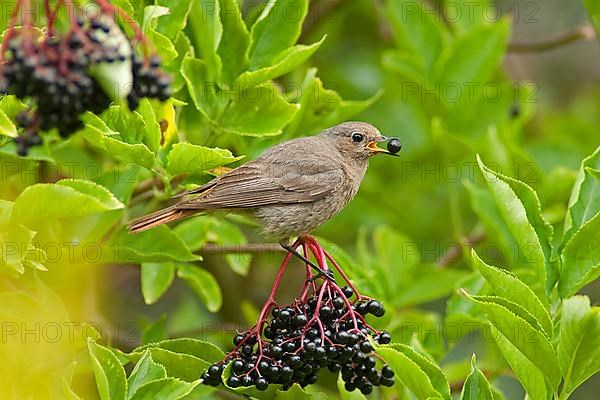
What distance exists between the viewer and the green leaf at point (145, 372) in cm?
334

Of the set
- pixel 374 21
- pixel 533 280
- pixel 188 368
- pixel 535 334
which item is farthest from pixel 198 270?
pixel 374 21

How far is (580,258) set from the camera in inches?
141

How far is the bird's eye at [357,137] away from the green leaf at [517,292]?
5.51ft

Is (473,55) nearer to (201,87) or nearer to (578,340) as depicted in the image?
(201,87)

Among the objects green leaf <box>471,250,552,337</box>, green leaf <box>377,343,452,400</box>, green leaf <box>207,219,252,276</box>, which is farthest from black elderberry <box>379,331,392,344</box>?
green leaf <box>207,219,252,276</box>

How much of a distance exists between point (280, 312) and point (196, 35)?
4.68ft

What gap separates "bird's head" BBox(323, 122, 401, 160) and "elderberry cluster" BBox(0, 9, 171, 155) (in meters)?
2.34

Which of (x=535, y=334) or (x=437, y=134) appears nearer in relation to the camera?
(x=535, y=334)

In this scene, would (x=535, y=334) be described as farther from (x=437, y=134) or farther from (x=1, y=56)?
(x=437, y=134)

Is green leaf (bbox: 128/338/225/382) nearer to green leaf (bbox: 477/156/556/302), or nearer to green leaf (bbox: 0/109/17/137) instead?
green leaf (bbox: 0/109/17/137)

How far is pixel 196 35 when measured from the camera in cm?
431

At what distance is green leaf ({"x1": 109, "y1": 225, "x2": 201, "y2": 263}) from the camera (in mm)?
3922

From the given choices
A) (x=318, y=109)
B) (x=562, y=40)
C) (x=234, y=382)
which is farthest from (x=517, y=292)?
(x=562, y=40)

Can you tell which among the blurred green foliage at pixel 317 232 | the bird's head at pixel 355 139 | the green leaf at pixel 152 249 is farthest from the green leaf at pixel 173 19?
the bird's head at pixel 355 139
